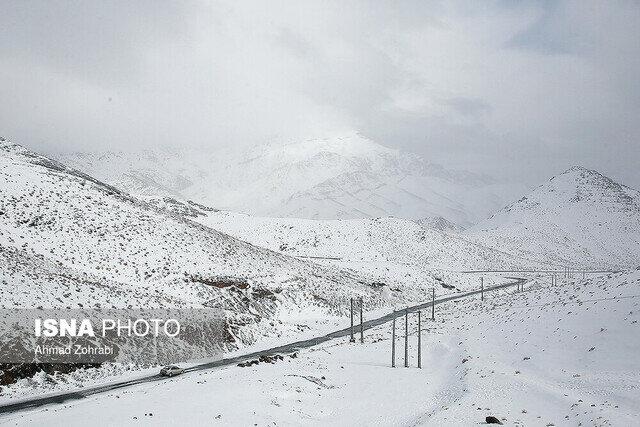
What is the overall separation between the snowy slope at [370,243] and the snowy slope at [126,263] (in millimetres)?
52284

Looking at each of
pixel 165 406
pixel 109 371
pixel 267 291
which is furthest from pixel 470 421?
pixel 267 291

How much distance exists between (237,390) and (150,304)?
2475 cm

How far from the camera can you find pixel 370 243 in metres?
149

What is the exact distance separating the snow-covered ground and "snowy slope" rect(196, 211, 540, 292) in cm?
7690

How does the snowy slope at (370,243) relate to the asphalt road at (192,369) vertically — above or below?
above

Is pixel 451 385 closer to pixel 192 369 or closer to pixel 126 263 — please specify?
pixel 192 369

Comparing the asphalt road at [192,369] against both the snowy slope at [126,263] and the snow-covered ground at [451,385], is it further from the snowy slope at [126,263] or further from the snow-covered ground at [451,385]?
the snowy slope at [126,263]

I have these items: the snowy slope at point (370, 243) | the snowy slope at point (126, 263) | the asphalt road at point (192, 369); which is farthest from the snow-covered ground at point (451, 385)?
the snowy slope at point (370, 243)

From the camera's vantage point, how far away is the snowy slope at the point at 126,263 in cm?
4416

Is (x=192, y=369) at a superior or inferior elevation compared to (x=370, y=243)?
inferior

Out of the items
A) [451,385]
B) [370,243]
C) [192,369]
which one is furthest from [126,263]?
[370,243]

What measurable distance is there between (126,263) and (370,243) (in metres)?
98.3

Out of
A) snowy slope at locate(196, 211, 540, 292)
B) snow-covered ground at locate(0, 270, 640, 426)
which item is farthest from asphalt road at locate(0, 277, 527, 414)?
snowy slope at locate(196, 211, 540, 292)

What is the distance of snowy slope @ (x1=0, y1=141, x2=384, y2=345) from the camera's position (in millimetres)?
44156
